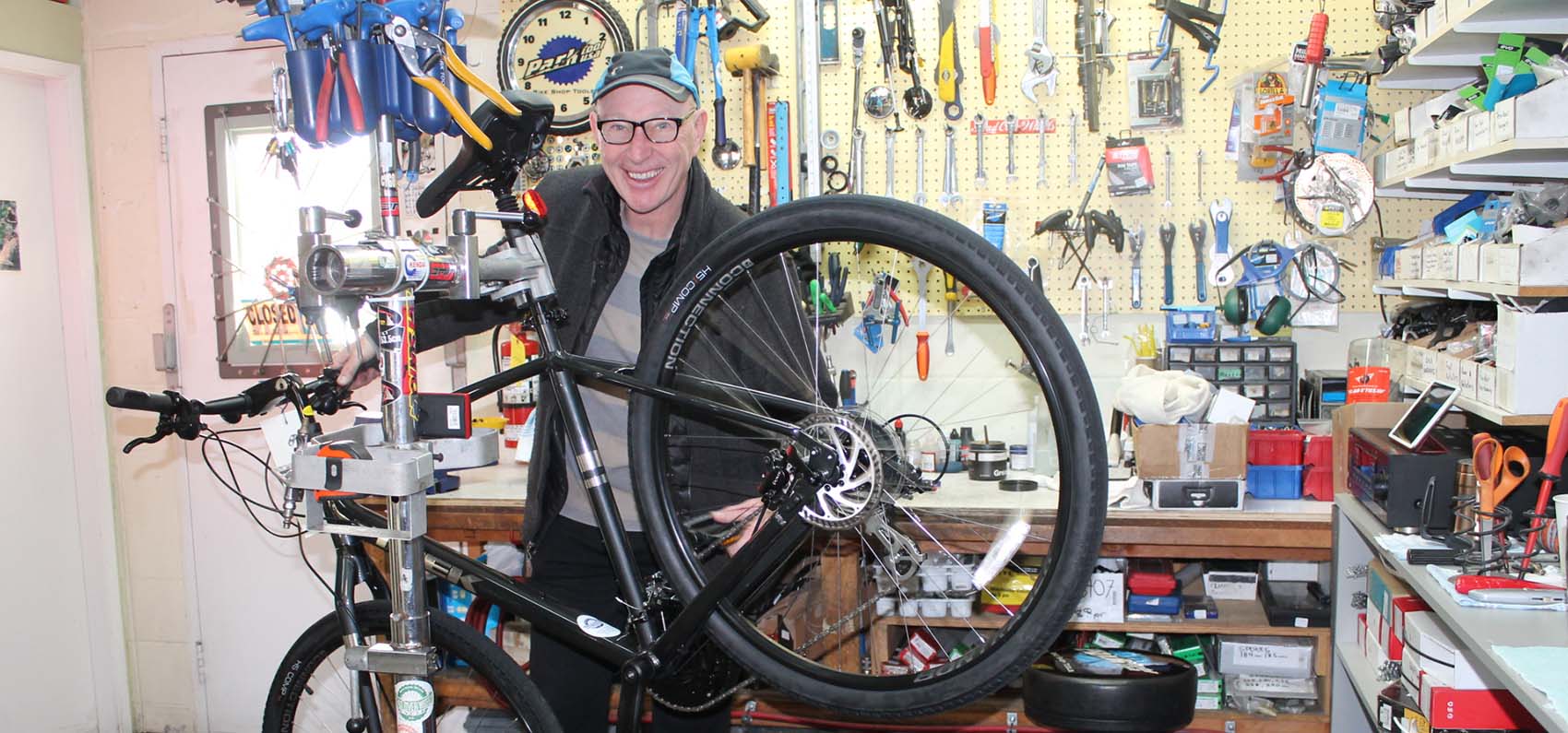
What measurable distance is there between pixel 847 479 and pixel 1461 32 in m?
1.48

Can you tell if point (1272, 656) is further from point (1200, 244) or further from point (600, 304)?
point (600, 304)

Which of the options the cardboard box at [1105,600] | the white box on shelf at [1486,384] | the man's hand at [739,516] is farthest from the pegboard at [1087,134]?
the man's hand at [739,516]

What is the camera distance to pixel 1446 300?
2.30m

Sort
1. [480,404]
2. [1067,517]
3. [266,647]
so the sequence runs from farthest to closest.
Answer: [266,647]
[480,404]
[1067,517]

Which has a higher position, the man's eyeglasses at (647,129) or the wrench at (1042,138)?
the wrench at (1042,138)

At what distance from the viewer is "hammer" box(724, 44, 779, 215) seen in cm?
285

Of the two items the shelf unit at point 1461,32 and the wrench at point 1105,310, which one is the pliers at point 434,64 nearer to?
the shelf unit at point 1461,32

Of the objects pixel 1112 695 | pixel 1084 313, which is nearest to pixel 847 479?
pixel 1112 695

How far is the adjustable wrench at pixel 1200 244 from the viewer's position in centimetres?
279

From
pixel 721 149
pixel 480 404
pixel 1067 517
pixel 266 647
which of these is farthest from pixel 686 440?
pixel 266 647

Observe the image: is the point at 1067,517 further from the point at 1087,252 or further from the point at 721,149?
the point at 721,149

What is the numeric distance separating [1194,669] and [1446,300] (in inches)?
37.5

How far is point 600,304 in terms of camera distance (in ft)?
5.58

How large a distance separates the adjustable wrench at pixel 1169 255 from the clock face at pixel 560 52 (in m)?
1.55
